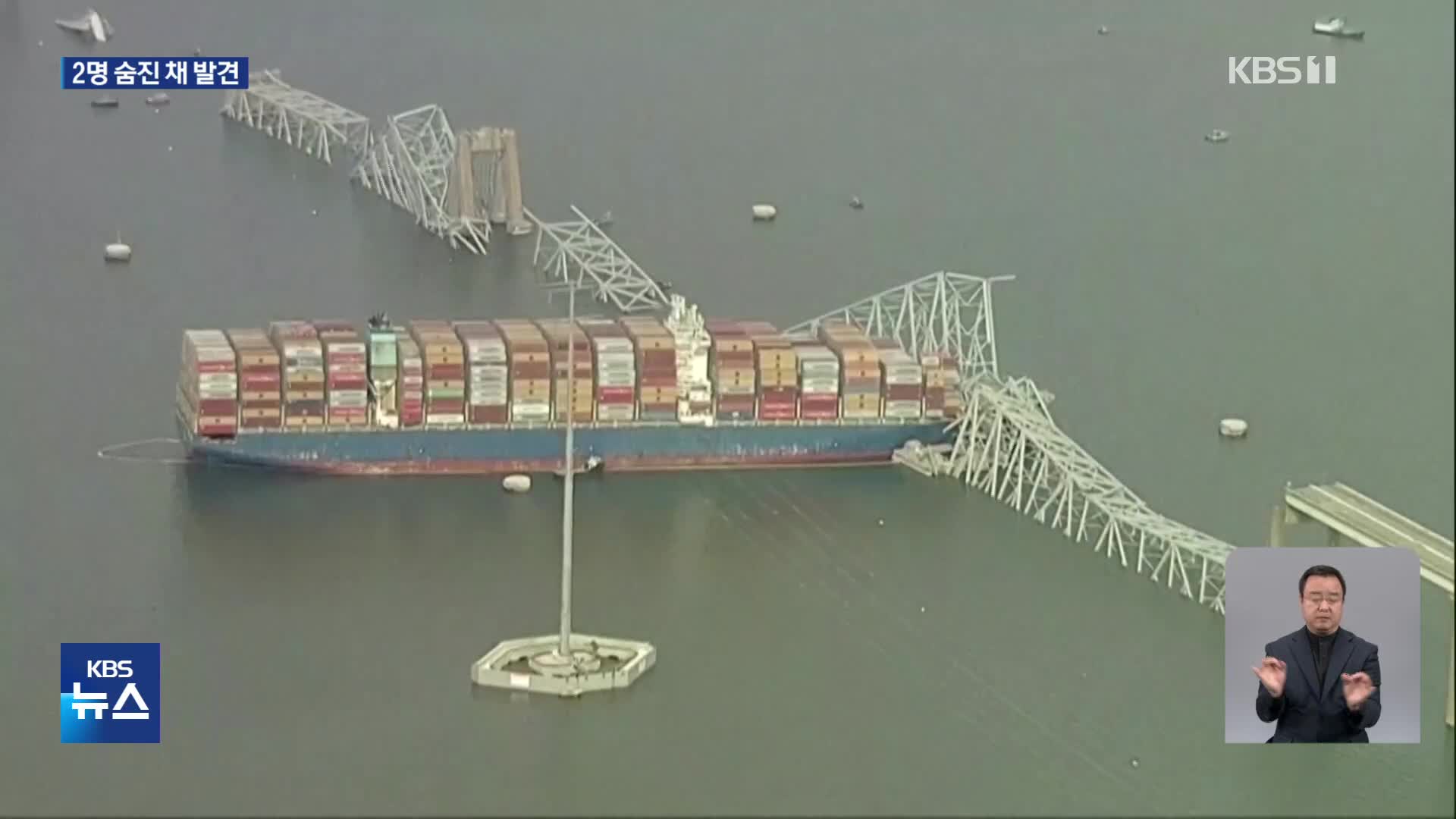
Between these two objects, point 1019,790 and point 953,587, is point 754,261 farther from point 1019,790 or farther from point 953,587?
point 1019,790

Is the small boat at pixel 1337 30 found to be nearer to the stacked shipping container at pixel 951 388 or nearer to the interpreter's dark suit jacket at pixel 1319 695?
the stacked shipping container at pixel 951 388

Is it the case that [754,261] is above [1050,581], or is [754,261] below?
above

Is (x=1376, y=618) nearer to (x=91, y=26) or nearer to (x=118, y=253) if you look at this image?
(x=118, y=253)

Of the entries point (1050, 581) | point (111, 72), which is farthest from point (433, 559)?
point (111, 72)

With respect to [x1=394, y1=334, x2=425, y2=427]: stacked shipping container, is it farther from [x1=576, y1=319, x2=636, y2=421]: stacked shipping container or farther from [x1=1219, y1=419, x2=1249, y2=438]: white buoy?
[x1=1219, y1=419, x2=1249, y2=438]: white buoy

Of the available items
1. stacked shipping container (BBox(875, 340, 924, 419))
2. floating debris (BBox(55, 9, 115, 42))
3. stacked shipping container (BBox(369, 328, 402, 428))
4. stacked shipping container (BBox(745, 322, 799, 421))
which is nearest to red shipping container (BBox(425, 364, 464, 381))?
stacked shipping container (BBox(369, 328, 402, 428))

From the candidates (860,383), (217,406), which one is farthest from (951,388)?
(217,406)
